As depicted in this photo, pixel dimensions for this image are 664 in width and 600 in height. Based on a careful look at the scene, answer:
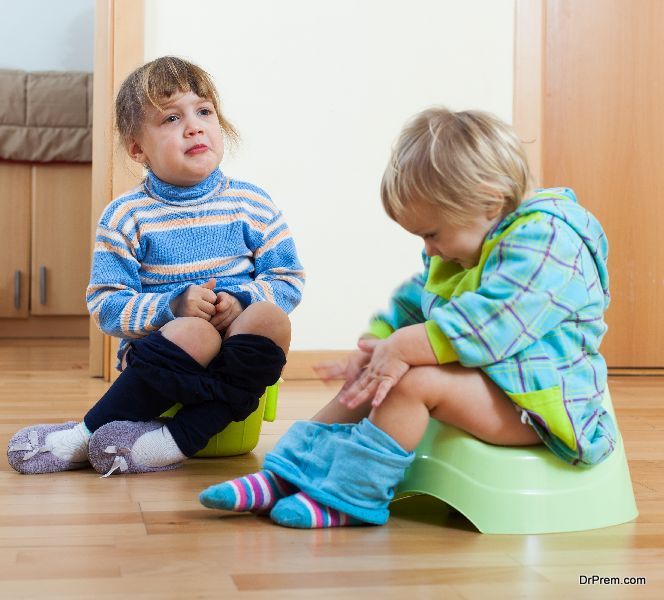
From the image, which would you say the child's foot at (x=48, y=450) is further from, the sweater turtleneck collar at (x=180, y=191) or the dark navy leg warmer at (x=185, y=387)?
the sweater turtleneck collar at (x=180, y=191)

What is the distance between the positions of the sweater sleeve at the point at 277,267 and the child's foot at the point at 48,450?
1.04 feet

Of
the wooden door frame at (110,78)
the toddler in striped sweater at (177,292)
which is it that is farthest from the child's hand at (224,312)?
the wooden door frame at (110,78)

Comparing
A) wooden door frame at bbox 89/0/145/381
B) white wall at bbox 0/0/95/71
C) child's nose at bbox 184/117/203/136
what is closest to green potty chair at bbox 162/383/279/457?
child's nose at bbox 184/117/203/136

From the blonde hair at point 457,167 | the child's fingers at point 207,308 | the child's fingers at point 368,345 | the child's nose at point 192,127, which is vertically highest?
the child's nose at point 192,127

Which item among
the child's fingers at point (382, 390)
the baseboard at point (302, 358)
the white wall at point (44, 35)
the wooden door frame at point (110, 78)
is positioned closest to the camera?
the child's fingers at point (382, 390)

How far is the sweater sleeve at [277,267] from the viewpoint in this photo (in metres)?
1.43

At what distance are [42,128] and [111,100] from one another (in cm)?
109

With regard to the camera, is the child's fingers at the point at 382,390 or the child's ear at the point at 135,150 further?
the child's ear at the point at 135,150

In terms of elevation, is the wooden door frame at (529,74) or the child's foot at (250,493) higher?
the wooden door frame at (529,74)

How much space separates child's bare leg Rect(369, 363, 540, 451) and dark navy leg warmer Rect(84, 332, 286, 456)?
0.33 meters

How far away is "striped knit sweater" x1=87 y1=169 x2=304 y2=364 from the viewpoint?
4.52ft

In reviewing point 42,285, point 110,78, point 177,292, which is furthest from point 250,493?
point 42,285

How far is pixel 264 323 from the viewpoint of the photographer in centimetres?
132

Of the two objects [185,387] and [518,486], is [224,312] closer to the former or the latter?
[185,387]
